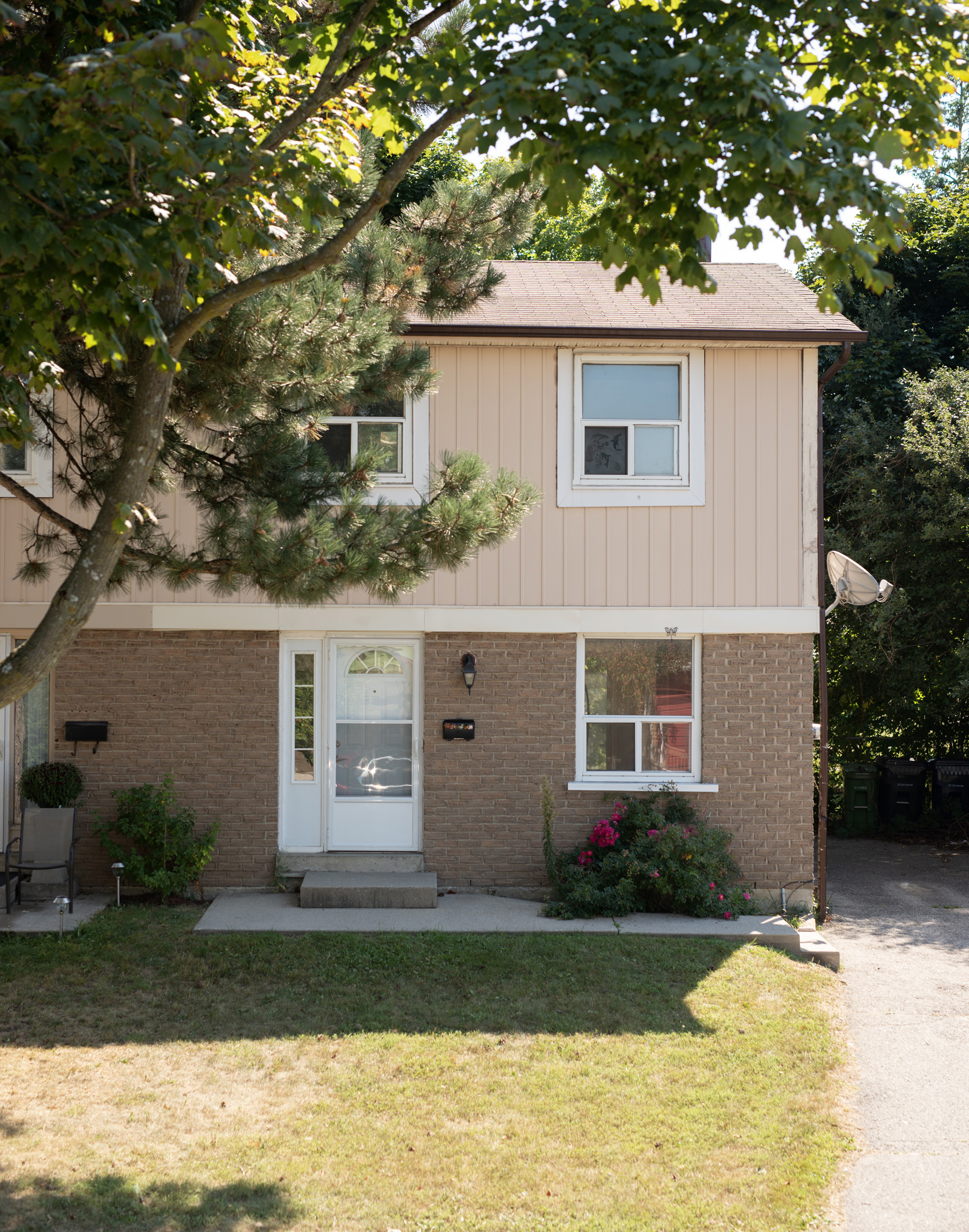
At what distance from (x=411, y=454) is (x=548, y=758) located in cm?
330

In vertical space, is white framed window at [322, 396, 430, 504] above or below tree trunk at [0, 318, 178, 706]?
above

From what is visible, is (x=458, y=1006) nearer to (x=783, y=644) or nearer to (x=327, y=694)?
(x=327, y=694)

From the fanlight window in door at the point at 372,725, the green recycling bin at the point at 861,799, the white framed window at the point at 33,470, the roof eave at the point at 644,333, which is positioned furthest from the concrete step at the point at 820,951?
the white framed window at the point at 33,470

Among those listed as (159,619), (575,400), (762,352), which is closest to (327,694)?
(159,619)

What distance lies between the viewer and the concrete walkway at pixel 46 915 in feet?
28.6

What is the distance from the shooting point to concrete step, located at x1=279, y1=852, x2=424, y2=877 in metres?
10.0

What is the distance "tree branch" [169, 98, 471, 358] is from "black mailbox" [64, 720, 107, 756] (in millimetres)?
Answer: 5378

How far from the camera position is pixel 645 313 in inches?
410

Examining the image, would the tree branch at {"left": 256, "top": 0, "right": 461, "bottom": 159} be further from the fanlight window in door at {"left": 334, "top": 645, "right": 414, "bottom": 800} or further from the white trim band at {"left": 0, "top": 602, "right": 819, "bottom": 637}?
the fanlight window in door at {"left": 334, "top": 645, "right": 414, "bottom": 800}

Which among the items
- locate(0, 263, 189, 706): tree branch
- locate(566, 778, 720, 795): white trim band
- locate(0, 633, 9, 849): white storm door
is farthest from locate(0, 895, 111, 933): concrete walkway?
locate(566, 778, 720, 795): white trim band

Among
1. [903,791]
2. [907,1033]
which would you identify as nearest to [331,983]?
[907,1033]

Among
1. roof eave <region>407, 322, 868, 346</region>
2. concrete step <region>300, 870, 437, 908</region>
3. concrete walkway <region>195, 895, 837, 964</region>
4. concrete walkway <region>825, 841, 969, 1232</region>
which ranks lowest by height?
concrete walkway <region>825, 841, 969, 1232</region>

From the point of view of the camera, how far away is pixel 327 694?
10.3 meters

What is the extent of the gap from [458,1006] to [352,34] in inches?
246
